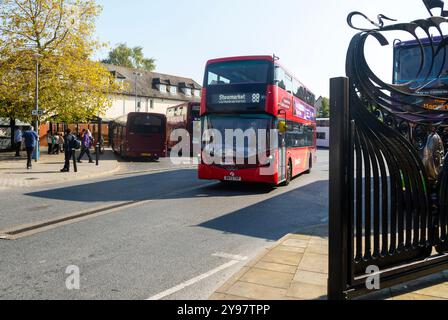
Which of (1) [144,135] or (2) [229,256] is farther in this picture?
(1) [144,135]

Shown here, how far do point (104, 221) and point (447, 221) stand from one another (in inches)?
225

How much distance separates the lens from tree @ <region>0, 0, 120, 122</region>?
2334 cm

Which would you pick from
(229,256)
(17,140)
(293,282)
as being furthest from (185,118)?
(293,282)

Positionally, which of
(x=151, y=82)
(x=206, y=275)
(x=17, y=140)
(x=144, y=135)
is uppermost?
(x=151, y=82)

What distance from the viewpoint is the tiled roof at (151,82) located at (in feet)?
186

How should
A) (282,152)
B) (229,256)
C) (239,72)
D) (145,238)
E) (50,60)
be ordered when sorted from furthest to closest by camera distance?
1. (50,60)
2. (282,152)
3. (239,72)
4. (145,238)
5. (229,256)

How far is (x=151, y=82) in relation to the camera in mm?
61188

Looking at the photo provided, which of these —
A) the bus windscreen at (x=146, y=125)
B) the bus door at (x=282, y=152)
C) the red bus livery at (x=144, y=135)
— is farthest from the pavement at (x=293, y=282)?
the bus windscreen at (x=146, y=125)

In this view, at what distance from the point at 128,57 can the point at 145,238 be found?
6608 centimetres

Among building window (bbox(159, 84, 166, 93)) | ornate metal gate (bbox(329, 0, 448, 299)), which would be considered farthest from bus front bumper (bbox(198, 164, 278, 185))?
building window (bbox(159, 84, 166, 93))

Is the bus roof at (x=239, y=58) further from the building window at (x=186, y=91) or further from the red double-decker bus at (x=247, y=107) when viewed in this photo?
the building window at (x=186, y=91)

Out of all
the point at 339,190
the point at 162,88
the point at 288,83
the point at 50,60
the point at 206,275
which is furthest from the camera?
the point at 162,88

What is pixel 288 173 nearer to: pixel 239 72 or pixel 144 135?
pixel 239 72

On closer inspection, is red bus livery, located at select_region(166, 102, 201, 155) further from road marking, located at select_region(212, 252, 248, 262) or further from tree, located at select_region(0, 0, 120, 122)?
road marking, located at select_region(212, 252, 248, 262)
